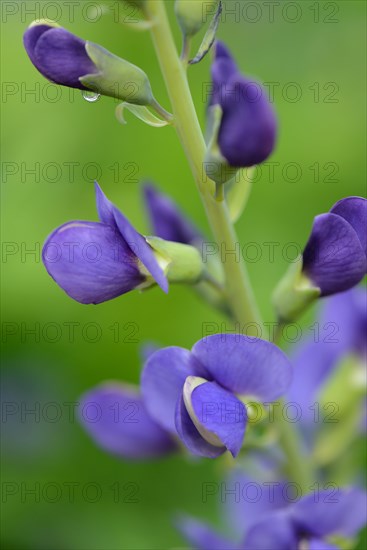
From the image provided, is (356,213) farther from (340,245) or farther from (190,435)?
(190,435)

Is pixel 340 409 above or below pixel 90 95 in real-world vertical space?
below

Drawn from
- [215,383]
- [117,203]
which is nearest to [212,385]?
[215,383]

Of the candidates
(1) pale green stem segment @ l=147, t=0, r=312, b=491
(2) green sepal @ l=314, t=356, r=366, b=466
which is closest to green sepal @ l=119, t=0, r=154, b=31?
(1) pale green stem segment @ l=147, t=0, r=312, b=491

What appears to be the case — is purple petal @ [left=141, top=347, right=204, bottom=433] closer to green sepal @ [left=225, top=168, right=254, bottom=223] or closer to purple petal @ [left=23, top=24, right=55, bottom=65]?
green sepal @ [left=225, top=168, right=254, bottom=223]

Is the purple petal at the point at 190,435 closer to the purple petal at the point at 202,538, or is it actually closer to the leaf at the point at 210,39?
the purple petal at the point at 202,538

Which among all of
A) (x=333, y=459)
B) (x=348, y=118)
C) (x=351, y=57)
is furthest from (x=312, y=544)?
(x=351, y=57)

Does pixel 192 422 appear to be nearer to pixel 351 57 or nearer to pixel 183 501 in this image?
pixel 183 501
